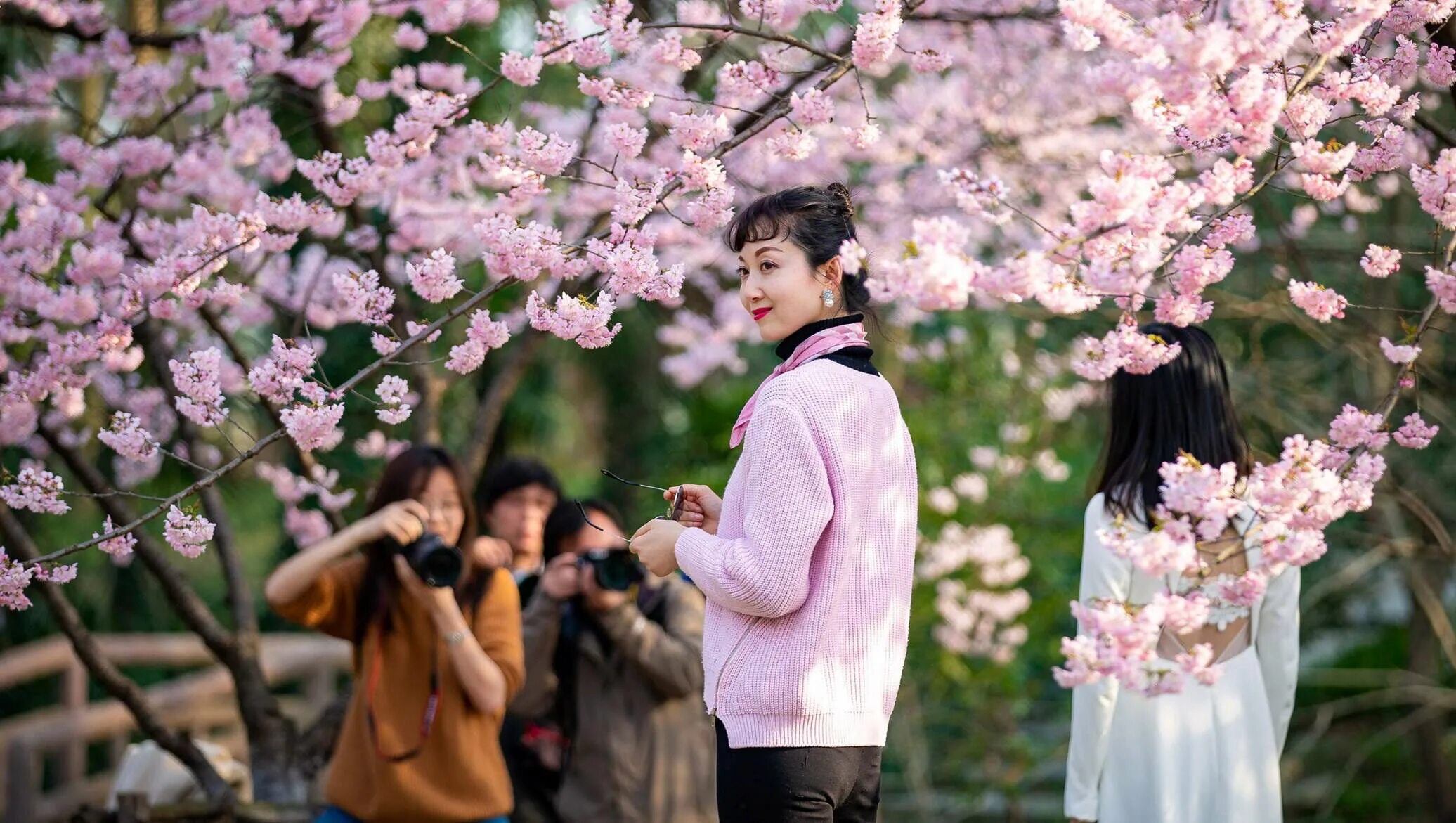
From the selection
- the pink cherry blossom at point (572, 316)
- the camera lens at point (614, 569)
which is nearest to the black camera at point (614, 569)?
the camera lens at point (614, 569)

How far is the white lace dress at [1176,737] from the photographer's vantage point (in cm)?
246

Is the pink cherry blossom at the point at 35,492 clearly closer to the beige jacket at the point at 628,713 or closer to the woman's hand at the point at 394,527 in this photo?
the woman's hand at the point at 394,527

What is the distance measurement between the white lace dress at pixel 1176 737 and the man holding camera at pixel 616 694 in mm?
999

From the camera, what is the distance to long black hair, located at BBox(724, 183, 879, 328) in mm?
1906

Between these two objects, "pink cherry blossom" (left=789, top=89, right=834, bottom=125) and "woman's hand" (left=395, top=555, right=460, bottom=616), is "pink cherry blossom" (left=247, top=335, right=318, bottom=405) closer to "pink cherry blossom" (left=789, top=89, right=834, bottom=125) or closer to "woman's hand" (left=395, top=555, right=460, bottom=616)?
"woman's hand" (left=395, top=555, right=460, bottom=616)

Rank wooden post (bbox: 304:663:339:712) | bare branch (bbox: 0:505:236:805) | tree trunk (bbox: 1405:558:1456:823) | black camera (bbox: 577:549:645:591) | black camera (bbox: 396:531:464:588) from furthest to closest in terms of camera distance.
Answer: tree trunk (bbox: 1405:558:1456:823) → wooden post (bbox: 304:663:339:712) → bare branch (bbox: 0:505:236:805) → black camera (bbox: 577:549:645:591) → black camera (bbox: 396:531:464:588)

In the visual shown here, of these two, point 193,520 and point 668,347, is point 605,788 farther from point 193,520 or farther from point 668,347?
point 668,347

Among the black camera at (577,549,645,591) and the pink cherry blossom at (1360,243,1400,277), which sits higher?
the pink cherry blossom at (1360,243,1400,277)

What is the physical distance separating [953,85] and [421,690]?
12.5ft

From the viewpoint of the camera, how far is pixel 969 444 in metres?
6.30

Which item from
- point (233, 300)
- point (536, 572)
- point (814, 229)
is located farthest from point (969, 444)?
point (814, 229)

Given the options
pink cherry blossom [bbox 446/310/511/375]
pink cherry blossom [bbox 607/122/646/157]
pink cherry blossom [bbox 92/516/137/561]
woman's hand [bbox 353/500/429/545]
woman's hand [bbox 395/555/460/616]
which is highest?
pink cherry blossom [bbox 607/122/646/157]

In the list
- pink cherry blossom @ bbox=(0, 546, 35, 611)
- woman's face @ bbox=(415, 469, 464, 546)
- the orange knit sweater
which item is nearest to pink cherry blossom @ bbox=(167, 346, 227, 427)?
pink cherry blossom @ bbox=(0, 546, 35, 611)

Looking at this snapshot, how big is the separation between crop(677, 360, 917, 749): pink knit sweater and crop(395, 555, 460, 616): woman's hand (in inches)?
42.6
